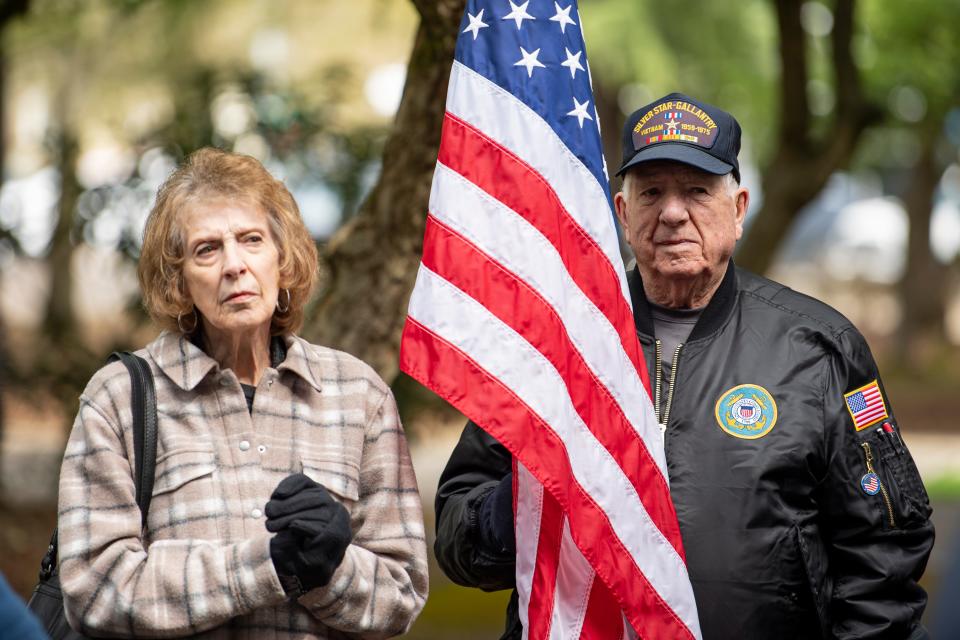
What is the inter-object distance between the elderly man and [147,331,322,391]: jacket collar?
1.75ft

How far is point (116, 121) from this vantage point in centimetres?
940

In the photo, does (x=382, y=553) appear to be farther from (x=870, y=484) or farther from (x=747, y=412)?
(x=870, y=484)

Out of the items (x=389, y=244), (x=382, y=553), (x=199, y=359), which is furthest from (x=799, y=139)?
(x=199, y=359)

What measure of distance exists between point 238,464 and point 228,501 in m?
0.09

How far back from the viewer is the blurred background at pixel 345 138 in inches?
224

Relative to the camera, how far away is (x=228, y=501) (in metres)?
3.05

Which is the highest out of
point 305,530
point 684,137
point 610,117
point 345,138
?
point 610,117

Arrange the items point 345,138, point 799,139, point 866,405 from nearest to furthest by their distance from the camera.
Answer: point 866,405 < point 345,138 < point 799,139

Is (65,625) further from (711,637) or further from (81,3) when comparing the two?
(81,3)

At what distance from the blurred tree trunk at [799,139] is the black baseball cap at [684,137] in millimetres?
5842

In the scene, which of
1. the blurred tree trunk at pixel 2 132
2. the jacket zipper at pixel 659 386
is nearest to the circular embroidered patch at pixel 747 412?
the jacket zipper at pixel 659 386

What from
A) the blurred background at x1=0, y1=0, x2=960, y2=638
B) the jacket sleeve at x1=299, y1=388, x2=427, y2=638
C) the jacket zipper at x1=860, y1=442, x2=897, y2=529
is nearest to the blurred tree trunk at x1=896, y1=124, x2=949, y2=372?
the blurred background at x1=0, y1=0, x2=960, y2=638

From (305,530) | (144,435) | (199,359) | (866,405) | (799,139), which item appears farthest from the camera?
(799,139)

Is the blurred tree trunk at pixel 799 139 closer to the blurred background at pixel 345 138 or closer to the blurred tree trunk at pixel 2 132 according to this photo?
the blurred background at pixel 345 138
